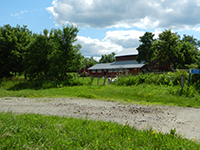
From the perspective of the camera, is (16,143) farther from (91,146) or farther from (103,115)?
(103,115)

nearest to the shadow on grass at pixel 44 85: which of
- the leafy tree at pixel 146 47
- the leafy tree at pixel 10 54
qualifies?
the leafy tree at pixel 10 54

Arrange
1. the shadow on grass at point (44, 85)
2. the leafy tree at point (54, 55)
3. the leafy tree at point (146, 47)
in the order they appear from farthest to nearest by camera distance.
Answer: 1. the leafy tree at point (146, 47)
2. the leafy tree at point (54, 55)
3. the shadow on grass at point (44, 85)

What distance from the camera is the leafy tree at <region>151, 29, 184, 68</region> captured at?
133 feet

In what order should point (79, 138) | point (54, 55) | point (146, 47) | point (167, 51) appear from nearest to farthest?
point (79, 138)
point (54, 55)
point (167, 51)
point (146, 47)

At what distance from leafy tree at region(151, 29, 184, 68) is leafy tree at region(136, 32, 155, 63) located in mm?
3824

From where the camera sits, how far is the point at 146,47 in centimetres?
4647

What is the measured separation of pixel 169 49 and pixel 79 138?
134 ft

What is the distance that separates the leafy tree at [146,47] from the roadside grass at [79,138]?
1716 inches

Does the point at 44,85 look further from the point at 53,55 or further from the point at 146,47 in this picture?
the point at 146,47

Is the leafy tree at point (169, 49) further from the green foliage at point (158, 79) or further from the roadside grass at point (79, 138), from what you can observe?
the roadside grass at point (79, 138)

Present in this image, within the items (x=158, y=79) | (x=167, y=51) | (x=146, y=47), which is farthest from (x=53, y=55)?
(x=146, y=47)

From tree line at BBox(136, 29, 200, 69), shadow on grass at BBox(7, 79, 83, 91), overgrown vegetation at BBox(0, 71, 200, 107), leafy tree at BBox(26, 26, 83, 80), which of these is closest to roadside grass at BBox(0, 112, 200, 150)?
overgrown vegetation at BBox(0, 71, 200, 107)

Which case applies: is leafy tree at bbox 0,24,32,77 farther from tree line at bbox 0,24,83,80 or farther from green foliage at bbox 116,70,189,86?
green foliage at bbox 116,70,189,86

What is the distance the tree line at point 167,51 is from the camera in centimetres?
4084
